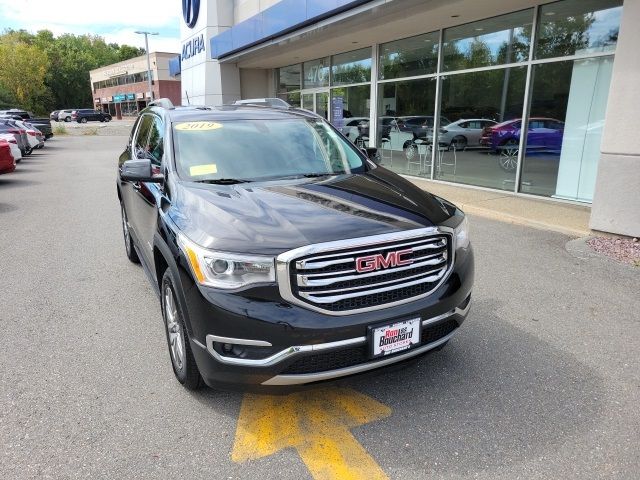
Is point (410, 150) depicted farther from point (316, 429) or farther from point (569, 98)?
point (316, 429)

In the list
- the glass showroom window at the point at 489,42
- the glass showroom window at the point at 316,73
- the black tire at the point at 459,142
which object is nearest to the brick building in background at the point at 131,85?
the glass showroom window at the point at 316,73

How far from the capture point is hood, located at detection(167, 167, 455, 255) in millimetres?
2641

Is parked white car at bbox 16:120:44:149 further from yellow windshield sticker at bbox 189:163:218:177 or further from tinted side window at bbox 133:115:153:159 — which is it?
yellow windshield sticker at bbox 189:163:218:177

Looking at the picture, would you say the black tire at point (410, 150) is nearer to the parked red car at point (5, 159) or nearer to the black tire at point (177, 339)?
the parked red car at point (5, 159)

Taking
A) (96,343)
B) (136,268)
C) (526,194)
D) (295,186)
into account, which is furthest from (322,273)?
(526,194)

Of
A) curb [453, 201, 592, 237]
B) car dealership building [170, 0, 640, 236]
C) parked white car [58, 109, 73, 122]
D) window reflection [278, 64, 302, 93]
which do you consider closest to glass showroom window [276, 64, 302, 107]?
window reflection [278, 64, 302, 93]

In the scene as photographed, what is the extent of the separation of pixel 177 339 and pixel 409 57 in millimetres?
11534

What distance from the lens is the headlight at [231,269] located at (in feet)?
8.28

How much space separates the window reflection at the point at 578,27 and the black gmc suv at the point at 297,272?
7.04 meters

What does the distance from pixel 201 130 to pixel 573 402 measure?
132 inches

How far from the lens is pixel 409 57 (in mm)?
12844

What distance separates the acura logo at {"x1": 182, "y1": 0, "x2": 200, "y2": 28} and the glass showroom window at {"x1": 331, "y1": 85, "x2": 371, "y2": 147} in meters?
8.99

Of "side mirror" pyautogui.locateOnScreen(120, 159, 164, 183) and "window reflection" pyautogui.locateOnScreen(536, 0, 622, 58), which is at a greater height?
"window reflection" pyautogui.locateOnScreen(536, 0, 622, 58)

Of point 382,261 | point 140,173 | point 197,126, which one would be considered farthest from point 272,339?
point 197,126
